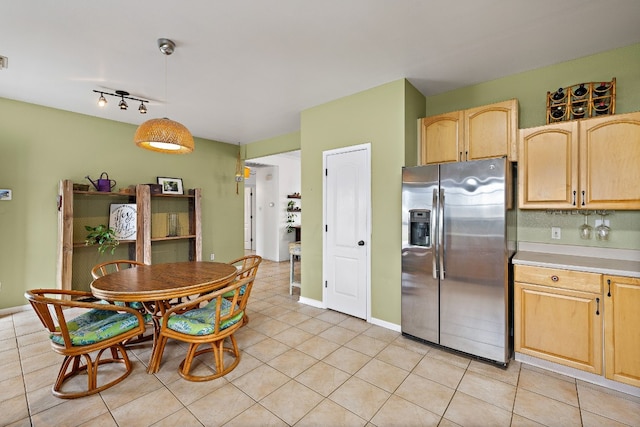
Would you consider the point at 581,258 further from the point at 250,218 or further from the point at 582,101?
the point at 250,218

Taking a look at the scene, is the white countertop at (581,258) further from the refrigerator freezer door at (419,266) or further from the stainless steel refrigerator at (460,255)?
the refrigerator freezer door at (419,266)

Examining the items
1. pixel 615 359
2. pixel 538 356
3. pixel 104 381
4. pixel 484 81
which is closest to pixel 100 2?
pixel 104 381

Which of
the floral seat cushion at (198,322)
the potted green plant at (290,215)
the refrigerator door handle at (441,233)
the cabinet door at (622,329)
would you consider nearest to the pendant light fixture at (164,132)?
the floral seat cushion at (198,322)

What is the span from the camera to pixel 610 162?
228 cm

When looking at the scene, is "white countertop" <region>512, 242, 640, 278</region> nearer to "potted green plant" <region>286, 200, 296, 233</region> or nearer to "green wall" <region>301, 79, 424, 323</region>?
"green wall" <region>301, 79, 424, 323</region>

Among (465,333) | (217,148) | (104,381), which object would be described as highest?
(217,148)

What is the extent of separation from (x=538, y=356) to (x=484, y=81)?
2.73m

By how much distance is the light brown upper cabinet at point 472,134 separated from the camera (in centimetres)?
274

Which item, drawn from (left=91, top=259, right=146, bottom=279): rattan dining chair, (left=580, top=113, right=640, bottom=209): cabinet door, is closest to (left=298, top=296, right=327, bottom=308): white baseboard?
(left=91, top=259, right=146, bottom=279): rattan dining chair

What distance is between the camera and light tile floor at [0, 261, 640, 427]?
71.6 inches

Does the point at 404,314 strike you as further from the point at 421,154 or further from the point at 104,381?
the point at 104,381

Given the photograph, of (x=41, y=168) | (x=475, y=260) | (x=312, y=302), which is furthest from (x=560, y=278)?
(x=41, y=168)

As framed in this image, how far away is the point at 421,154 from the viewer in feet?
10.7

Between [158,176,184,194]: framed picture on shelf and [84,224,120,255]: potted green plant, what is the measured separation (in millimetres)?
1049
